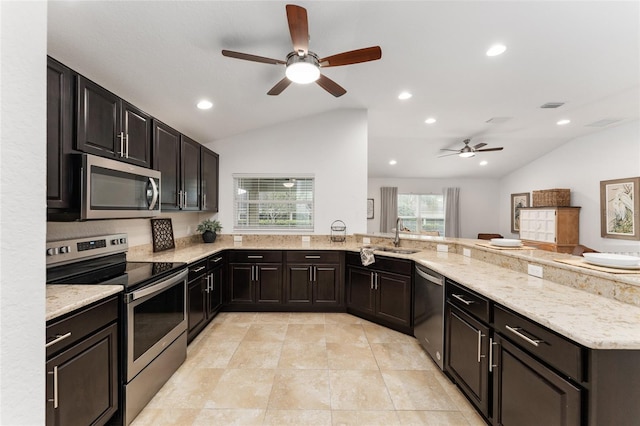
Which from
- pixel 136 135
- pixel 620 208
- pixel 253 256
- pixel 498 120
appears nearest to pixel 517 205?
pixel 620 208

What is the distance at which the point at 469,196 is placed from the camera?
9000mm

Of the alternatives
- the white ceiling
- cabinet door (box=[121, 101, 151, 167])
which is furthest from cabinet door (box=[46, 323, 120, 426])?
the white ceiling

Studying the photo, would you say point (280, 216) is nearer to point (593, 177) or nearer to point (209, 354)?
point (209, 354)

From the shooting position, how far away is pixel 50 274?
5.90 feet

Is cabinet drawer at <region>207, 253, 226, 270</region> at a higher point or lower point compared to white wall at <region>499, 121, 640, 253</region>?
lower

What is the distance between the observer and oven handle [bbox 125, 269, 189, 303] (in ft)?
5.85

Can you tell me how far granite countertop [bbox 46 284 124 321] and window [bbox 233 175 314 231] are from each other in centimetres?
275

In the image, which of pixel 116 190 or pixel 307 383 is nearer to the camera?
pixel 116 190

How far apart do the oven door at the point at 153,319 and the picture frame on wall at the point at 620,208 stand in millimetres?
7017

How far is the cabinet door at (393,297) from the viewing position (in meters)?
3.04

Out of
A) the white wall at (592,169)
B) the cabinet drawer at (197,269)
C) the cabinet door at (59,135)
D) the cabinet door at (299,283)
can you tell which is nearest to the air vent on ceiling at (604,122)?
the white wall at (592,169)

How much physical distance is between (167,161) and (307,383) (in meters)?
2.44

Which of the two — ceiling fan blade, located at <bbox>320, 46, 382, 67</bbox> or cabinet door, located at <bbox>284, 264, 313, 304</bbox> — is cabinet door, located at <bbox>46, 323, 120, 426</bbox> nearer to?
cabinet door, located at <bbox>284, 264, 313, 304</bbox>

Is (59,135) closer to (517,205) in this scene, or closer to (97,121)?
(97,121)
